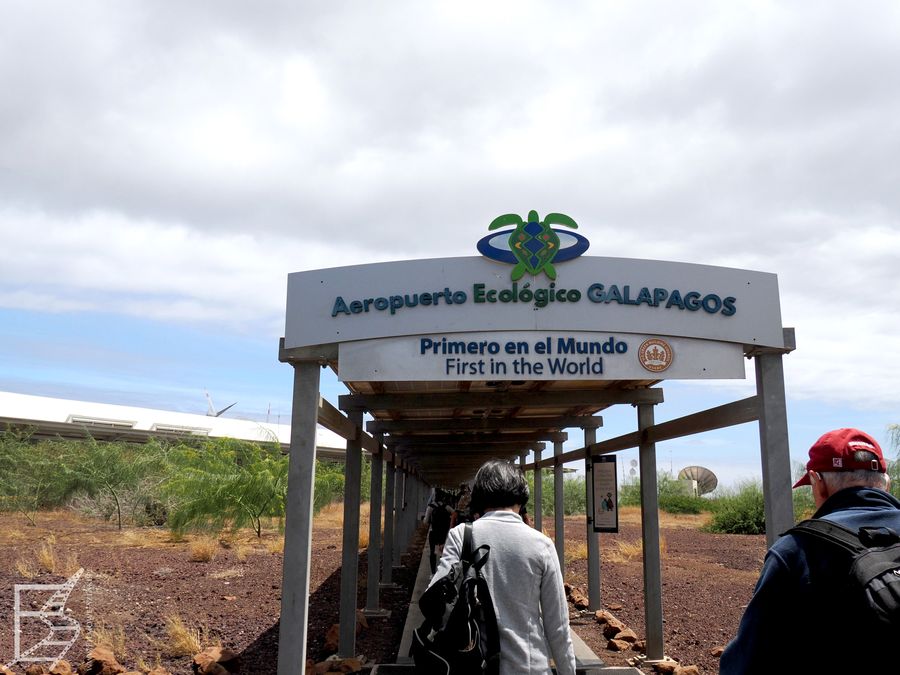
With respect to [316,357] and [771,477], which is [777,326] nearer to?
[771,477]

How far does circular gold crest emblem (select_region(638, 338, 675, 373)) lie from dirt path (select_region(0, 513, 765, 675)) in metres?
3.45

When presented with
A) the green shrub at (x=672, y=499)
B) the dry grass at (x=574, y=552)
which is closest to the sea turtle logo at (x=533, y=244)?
the dry grass at (x=574, y=552)

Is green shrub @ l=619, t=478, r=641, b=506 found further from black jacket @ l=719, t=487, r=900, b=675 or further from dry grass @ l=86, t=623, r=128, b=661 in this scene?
black jacket @ l=719, t=487, r=900, b=675

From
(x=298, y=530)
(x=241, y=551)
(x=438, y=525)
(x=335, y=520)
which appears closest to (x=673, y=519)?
(x=335, y=520)

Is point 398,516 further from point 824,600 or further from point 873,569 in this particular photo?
point 873,569

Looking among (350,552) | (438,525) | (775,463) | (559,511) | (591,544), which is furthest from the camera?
(559,511)

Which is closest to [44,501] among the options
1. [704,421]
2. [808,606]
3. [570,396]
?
[570,396]

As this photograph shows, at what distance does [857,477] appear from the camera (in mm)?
2260

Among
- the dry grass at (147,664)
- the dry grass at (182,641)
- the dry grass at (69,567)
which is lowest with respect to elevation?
the dry grass at (147,664)

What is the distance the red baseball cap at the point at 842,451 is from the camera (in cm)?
226

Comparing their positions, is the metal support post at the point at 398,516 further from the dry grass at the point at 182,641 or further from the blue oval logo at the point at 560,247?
the blue oval logo at the point at 560,247

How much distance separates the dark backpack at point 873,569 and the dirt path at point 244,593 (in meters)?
6.23

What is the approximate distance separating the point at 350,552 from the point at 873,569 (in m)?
6.29

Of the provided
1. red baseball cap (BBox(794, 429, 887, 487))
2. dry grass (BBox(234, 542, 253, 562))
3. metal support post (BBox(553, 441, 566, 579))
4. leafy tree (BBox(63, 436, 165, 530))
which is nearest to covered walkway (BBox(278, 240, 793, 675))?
red baseball cap (BBox(794, 429, 887, 487))
